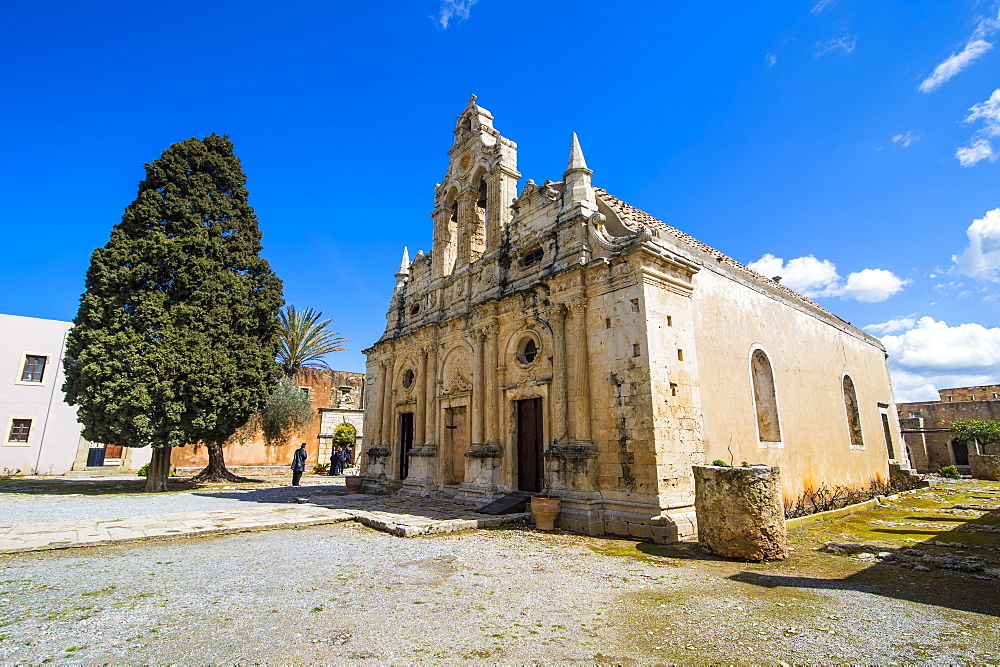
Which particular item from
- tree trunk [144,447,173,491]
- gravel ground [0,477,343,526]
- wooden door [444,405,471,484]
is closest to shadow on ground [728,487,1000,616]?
wooden door [444,405,471,484]

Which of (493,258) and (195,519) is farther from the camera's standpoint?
(493,258)

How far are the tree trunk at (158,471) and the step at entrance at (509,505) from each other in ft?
41.3

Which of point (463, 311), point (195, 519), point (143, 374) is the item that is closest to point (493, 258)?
point (463, 311)

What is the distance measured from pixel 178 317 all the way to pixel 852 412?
74.4 feet

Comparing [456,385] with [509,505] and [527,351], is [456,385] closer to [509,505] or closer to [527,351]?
[527,351]

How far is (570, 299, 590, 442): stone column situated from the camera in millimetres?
10773

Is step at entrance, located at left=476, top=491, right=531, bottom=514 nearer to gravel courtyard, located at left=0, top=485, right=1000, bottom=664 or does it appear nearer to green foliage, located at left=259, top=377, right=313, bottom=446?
gravel courtyard, located at left=0, top=485, right=1000, bottom=664

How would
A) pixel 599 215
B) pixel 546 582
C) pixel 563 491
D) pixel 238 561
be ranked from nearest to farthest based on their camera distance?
pixel 546 582 < pixel 238 561 < pixel 563 491 < pixel 599 215

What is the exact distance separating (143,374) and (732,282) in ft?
56.0

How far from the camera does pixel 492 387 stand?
13.6m

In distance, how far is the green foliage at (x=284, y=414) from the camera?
27312 millimetres

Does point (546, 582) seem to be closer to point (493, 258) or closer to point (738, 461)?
point (738, 461)

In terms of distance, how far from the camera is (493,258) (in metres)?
14.6

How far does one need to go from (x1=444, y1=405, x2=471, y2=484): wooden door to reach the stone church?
6 cm
